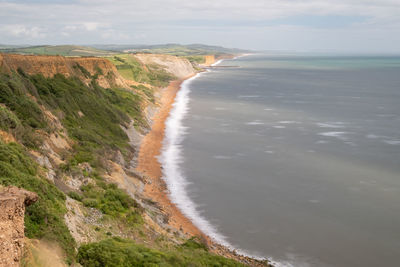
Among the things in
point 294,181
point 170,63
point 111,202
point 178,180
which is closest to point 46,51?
point 170,63

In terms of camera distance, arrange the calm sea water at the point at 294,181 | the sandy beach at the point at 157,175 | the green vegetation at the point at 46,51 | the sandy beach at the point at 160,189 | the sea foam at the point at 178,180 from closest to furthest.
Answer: the sandy beach at the point at 160,189 < the calm sea water at the point at 294,181 < the sea foam at the point at 178,180 < the sandy beach at the point at 157,175 < the green vegetation at the point at 46,51

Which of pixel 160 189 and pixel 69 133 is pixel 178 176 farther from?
pixel 69 133

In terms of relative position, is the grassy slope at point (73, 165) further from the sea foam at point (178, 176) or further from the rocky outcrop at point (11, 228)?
the sea foam at point (178, 176)

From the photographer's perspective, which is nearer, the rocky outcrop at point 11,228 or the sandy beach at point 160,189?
the rocky outcrop at point 11,228

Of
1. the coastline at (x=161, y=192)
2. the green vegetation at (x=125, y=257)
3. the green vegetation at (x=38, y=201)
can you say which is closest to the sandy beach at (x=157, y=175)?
the coastline at (x=161, y=192)

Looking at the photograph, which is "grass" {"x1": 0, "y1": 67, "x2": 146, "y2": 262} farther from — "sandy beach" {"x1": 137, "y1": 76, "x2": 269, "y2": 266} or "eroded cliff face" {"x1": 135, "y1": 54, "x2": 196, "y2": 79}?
"eroded cliff face" {"x1": 135, "y1": 54, "x2": 196, "y2": 79}

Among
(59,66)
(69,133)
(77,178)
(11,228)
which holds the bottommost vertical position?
(77,178)
